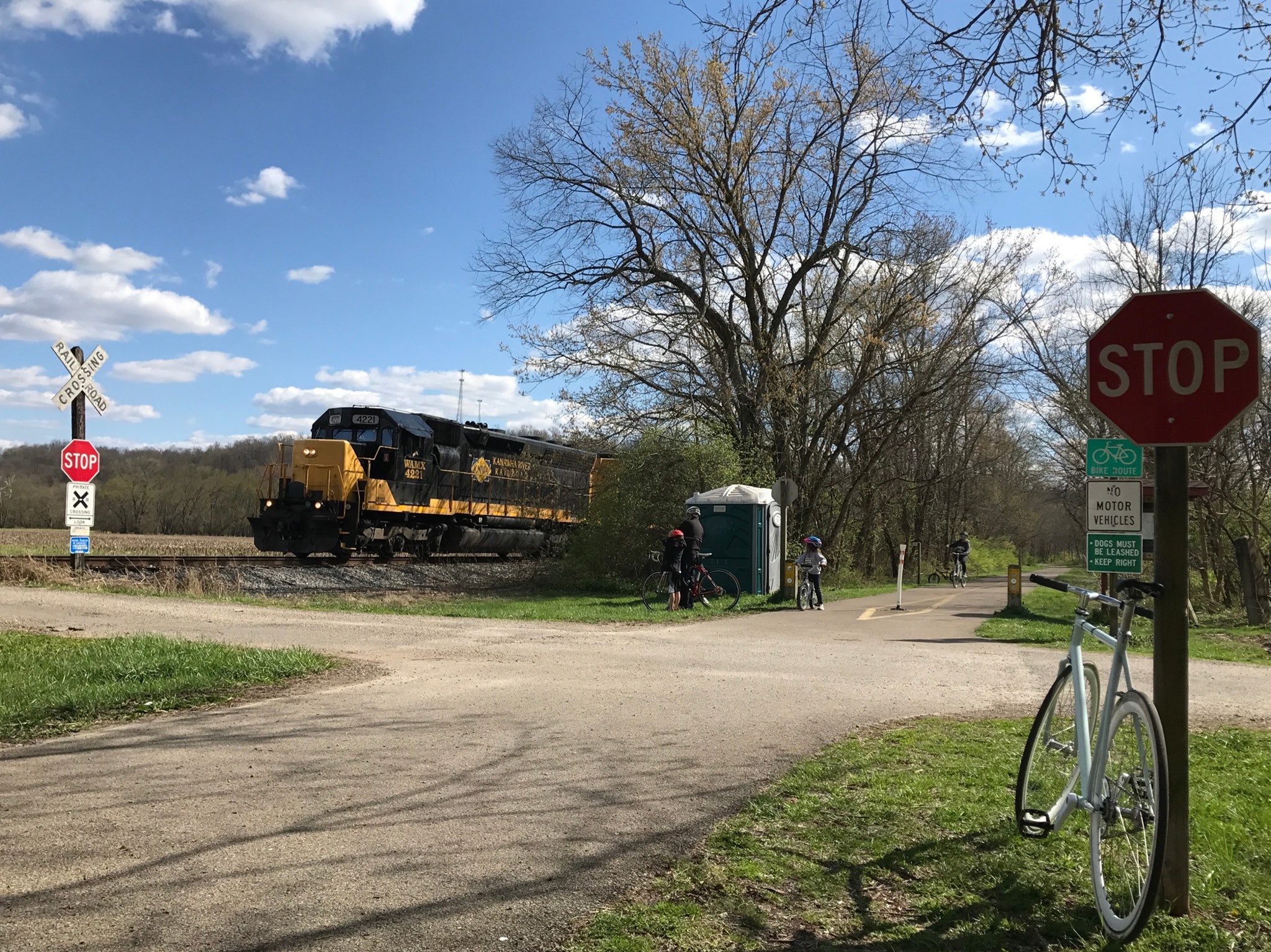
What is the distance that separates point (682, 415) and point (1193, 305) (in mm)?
23142

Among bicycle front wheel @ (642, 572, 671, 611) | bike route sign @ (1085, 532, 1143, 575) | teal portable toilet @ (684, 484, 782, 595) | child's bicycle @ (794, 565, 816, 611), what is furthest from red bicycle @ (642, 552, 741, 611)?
bike route sign @ (1085, 532, 1143, 575)

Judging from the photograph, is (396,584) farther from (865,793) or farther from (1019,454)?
(1019,454)

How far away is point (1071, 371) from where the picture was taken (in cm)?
2972

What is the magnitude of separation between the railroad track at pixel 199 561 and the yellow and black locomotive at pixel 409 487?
390 millimetres

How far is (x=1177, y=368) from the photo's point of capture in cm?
395

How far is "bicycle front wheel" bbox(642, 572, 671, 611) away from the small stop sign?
33.9 ft

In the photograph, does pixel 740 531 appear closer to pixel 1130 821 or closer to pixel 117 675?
pixel 117 675

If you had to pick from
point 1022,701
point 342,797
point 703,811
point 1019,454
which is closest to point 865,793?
point 703,811

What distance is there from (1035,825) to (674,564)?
14353 mm

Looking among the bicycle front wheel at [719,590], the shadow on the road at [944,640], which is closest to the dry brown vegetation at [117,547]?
the bicycle front wheel at [719,590]

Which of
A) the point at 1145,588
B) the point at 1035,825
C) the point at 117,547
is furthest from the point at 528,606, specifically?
the point at 117,547

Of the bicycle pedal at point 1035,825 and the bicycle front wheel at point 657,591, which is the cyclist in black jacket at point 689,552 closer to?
the bicycle front wheel at point 657,591

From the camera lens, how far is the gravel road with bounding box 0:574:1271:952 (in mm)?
3734

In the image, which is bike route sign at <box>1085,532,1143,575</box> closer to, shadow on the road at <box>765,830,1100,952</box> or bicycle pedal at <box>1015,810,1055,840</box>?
bicycle pedal at <box>1015,810,1055,840</box>
